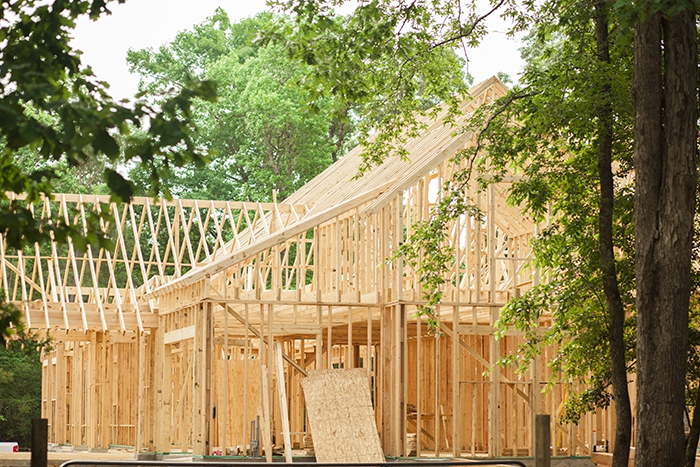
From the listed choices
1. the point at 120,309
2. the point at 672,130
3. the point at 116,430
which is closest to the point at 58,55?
the point at 672,130

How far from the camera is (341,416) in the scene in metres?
14.6

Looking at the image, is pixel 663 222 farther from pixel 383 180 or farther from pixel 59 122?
pixel 383 180

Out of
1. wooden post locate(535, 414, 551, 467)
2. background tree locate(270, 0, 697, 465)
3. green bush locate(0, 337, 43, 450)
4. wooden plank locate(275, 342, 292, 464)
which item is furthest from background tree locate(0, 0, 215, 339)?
green bush locate(0, 337, 43, 450)

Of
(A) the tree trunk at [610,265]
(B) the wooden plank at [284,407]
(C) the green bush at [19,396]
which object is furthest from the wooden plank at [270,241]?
(C) the green bush at [19,396]

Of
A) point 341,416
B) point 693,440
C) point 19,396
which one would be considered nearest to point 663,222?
point 693,440

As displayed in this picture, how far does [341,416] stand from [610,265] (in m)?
5.30

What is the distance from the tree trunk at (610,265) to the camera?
10953 millimetres

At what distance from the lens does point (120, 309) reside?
1794 centimetres

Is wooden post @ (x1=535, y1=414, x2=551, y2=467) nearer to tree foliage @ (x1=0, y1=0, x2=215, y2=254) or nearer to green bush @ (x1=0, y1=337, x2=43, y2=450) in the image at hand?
tree foliage @ (x1=0, y1=0, x2=215, y2=254)

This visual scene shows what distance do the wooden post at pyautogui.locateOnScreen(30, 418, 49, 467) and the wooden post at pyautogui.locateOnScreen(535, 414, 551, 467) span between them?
4610 mm

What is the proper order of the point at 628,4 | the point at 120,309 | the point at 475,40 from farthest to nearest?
the point at 120,309
the point at 475,40
the point at 628,4

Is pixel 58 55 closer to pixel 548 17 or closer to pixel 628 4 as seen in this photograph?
pixel 628 4

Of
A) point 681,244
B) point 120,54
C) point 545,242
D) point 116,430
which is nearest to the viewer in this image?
point 681,244

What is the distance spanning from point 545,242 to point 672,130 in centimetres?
247
